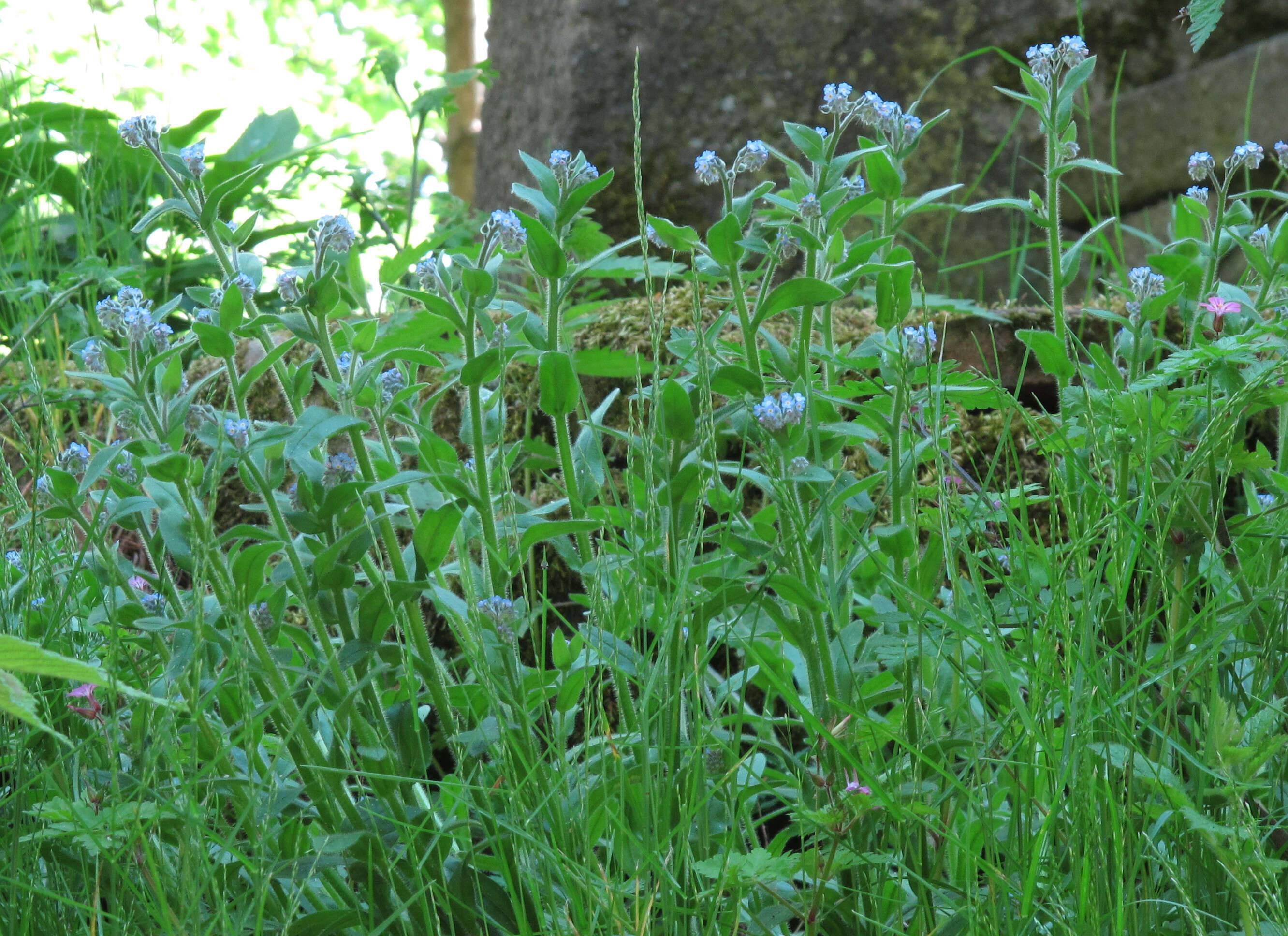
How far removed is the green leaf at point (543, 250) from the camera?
104cm

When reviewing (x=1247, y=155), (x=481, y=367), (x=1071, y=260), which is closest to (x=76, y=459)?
(x=481, y=367)

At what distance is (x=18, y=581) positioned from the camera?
1.31m

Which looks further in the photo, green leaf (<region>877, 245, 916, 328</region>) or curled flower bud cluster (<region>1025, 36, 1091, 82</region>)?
curled flower bud cluster (<region>1025, 36, 1091, 82</region>)

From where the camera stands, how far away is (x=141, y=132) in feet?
3.53

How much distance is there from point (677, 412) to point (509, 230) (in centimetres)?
24

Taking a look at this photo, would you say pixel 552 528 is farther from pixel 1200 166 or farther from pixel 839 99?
pixel 1200 166

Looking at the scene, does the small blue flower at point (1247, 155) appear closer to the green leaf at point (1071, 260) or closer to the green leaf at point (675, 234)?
the green leaf at point (1071, 260)

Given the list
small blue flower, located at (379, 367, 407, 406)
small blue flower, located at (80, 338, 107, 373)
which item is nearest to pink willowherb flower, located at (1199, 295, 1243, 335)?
small blue flower, located at (379, 367, 407, 406)

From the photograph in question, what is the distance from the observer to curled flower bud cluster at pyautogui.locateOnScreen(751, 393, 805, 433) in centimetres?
102

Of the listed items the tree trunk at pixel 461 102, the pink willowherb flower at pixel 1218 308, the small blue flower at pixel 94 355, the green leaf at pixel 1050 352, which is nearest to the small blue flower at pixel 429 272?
the small blue flower at pixel 94 355

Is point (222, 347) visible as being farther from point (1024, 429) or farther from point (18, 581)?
point (1024, 429)

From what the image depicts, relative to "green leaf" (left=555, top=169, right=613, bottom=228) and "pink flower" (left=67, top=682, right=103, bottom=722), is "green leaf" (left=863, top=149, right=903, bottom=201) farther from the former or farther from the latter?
"pink flower" (left=67, top=682, right=103, bottom=722)

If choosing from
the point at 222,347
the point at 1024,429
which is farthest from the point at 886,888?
the point at 1024,429

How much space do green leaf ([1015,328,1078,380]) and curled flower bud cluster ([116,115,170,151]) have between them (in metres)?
0.91
